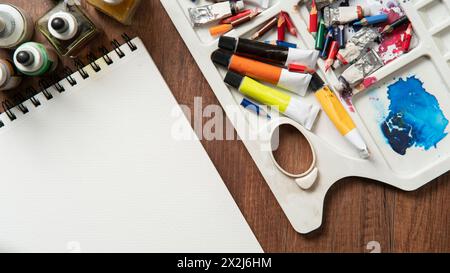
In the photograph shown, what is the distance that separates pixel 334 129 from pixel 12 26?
554mm

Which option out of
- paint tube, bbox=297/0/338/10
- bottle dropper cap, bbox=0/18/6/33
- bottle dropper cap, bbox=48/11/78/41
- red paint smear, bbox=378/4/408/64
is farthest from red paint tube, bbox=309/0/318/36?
bottle dropper cap, bbox=0/18/6/33

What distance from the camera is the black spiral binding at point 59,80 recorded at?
2.57 ft

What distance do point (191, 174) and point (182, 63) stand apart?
0.19 m

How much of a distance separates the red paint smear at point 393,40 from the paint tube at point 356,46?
0.06 feet

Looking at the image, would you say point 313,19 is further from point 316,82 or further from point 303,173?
point 303,173

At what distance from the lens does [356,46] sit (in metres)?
0.77

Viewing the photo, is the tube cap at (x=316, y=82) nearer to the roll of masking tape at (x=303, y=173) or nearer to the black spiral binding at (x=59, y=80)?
the roll of masking tape at (x=303, y=173)

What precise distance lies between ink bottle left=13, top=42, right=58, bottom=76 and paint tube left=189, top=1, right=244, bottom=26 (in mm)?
248

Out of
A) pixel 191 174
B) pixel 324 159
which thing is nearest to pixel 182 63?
pixel 191 174

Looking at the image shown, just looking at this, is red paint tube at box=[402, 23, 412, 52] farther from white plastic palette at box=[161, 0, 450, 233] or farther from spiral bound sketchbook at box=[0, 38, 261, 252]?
spiral bound sketchbook at box=[0, 38, 261, 252]

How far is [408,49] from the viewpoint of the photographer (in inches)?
30.2

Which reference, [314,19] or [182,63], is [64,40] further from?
[314,19]

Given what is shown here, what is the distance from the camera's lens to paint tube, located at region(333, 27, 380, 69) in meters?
0.77

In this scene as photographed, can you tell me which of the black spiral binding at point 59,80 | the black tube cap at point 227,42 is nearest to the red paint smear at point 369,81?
the black tube cap at point 227,42
